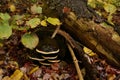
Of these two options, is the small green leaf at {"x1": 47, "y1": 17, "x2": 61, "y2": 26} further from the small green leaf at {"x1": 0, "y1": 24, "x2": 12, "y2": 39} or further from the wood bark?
the small green leaf at {"x1": 0, "y1": 24, "x2": 12, "y2": 39}

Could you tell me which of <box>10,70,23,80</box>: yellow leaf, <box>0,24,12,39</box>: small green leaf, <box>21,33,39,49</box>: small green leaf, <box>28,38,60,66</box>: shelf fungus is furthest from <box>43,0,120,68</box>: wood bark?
<box>10,70,23,80</box>: yellow leaf

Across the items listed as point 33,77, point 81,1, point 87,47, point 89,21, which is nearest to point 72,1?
point 81,1

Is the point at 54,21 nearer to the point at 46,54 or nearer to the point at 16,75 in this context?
the point at 46,54

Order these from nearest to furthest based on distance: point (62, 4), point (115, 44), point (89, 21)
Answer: point (115, 44)
point (89, 21)
point (62, 4)

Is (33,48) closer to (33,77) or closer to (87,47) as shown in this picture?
(33,77)

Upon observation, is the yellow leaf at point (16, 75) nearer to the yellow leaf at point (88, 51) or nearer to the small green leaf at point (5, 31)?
the small green leaf at point (5, 31)

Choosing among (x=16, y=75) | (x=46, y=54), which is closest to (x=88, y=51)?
(x=46, y=54)
